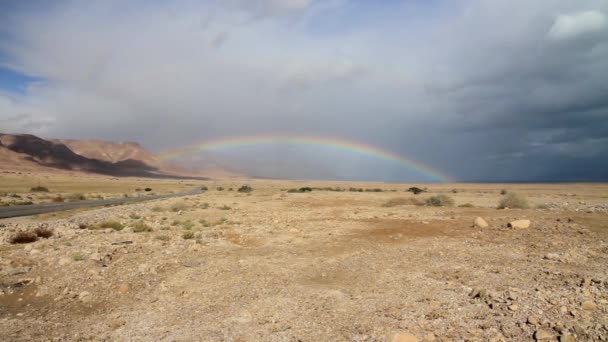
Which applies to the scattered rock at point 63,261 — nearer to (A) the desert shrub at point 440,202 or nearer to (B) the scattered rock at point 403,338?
(B) the scattered rock at point 403,338

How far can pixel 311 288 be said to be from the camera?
9852mm

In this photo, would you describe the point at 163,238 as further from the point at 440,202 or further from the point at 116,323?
the point at 440,202

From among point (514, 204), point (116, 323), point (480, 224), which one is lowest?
point (116, 323)

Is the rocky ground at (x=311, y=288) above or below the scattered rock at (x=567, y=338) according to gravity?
below

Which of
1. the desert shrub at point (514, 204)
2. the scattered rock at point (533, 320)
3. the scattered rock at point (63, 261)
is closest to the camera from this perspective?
→ the scattered rock at point (533, 320)

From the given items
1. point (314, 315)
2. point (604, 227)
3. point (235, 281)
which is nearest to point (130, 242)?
point (235, 281)

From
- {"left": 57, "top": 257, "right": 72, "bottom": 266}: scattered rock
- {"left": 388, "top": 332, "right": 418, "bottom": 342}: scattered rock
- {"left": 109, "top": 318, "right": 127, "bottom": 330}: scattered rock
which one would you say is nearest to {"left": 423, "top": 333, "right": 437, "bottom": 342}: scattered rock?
{"left": 388, "top": 332, "right": 418, "bottom": 342}: scattered rock

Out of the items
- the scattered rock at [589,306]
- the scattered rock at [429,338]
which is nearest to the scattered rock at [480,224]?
the scattered rock at [589,306]

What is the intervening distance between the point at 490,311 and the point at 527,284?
2.28m

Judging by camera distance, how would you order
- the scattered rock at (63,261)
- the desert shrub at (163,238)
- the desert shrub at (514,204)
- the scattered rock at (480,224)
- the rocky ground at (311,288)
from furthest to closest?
1. the desert shrub at (514,204)
2. the scattered rock at (480,224)
3. the desert shrub at (163,238)
4. the scattered rock at (63,261)
5. the rocky ground at (311,288)

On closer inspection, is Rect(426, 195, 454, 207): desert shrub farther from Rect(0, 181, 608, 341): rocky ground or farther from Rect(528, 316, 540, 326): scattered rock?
Rect(528, 316, 540, 326): scattered rock

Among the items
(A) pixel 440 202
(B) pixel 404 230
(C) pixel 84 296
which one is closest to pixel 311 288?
(C) pixel 84 296

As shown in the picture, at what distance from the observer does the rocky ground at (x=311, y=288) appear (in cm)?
710

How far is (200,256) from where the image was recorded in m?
13.6
